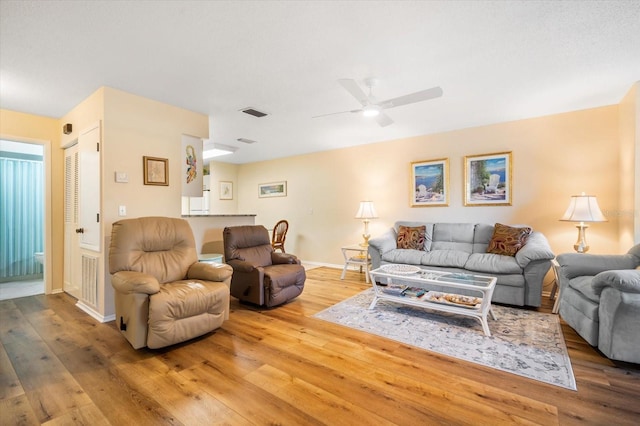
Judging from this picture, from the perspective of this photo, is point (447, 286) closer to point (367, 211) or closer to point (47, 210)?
point (367, 211)

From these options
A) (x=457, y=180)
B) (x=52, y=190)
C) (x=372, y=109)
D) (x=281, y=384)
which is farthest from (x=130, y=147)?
(x=457, y=180)

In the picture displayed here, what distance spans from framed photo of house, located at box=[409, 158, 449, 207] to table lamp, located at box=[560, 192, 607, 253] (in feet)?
5.13

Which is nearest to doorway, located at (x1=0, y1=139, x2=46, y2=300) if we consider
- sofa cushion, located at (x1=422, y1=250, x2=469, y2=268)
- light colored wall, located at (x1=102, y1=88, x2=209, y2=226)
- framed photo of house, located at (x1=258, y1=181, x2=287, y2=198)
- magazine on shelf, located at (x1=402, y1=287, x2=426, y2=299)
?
light colored wall, located at (x1=102, y1=88, x2=209, y2=226)

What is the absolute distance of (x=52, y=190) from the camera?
3916 millimetres

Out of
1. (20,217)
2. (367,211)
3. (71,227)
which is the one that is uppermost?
(367,211)

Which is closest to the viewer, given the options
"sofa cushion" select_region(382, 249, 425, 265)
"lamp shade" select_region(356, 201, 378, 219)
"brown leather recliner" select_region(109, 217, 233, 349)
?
"brown leather recliner" select_region(109, 217, 233, 349)

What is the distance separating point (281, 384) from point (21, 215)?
230 inches

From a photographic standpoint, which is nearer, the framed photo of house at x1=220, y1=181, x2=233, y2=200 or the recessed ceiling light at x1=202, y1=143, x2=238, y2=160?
the recessed ceiling light at x1=202, y1=143, x2=238, y2=160

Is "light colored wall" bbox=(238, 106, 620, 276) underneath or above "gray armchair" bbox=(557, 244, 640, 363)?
above

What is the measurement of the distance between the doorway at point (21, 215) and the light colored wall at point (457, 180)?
4.08m

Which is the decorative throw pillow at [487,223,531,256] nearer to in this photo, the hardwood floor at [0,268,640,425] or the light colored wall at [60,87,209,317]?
the hardwood floor at [0,268,640,425]

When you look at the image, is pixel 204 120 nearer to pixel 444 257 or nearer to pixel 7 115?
pixel 7 115

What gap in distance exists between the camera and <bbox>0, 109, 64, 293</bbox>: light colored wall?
3.82 metres

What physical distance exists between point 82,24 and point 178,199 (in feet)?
6.31
